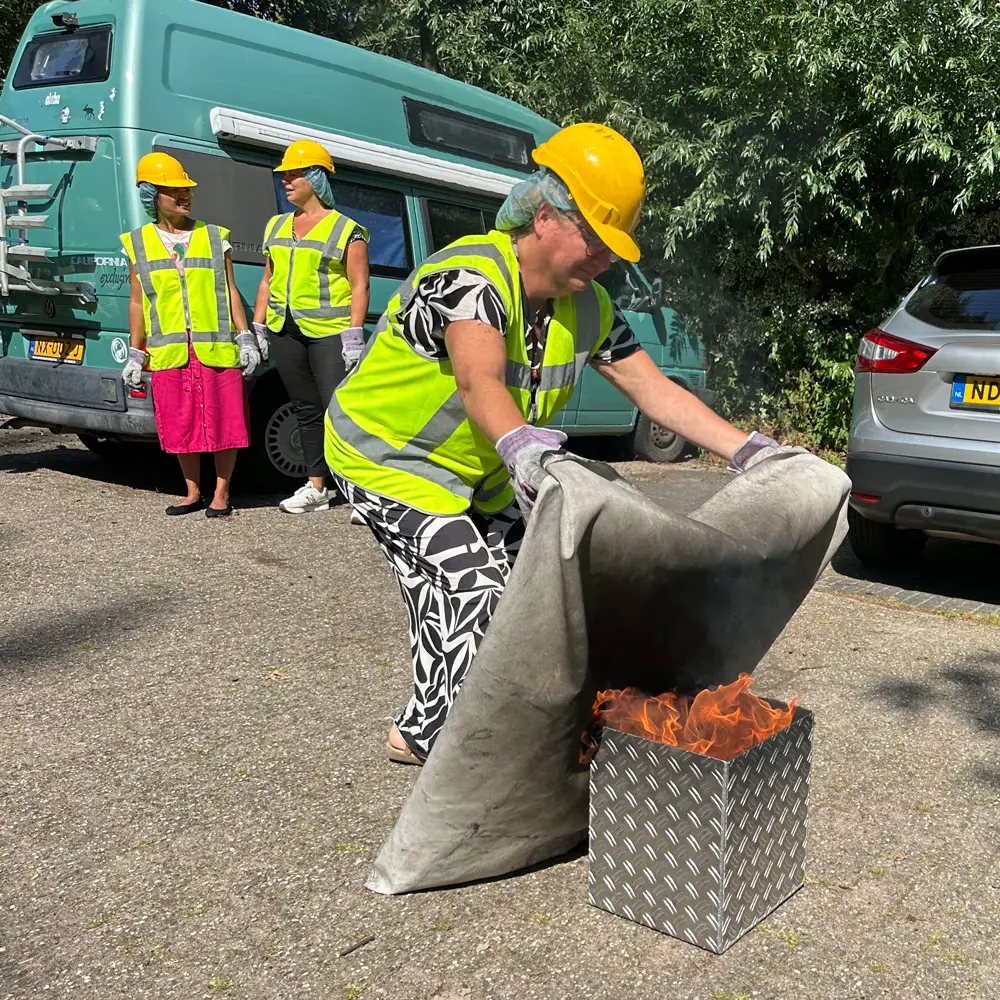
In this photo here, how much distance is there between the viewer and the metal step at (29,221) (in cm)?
723

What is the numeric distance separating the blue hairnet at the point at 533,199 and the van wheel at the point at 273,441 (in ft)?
16.3

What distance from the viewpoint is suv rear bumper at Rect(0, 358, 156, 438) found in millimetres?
7098

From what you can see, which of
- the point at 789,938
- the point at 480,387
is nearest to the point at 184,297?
the point at 480,387

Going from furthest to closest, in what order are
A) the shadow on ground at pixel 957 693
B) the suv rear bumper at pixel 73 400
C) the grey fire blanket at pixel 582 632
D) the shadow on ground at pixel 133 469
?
the shadow on ground at pixel 133 469 < the suv rear bumper at pixel 73 400 < the shadow on ground at pixel 957 693 < the grey fire blanket at pixel 582 632

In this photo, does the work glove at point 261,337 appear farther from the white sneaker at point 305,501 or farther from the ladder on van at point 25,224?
the ladder on van at point 25,224

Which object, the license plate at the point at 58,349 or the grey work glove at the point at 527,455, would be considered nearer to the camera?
the grey work glove at the point at 527,455

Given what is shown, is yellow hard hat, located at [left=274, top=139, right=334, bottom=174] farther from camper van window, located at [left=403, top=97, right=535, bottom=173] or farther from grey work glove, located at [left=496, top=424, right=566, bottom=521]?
grey work glove, located at [left=496, top=424, right=566, bottom=521]

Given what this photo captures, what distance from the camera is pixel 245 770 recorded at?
3576 millimetres

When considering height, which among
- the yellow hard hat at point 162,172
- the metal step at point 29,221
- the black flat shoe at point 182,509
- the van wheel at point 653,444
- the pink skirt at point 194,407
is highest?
the yellow hard hat at point 162,172

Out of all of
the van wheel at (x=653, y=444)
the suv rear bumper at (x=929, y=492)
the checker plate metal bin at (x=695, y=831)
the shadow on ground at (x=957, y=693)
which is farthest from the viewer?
the van wheel at (x=653, y=444)

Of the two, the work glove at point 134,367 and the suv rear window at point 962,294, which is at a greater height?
the suv rear window at point 962,294

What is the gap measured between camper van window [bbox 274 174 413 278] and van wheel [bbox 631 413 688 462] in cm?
310

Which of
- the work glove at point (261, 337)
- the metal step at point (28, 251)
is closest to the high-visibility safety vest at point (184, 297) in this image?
the work glove at point (261, 337)

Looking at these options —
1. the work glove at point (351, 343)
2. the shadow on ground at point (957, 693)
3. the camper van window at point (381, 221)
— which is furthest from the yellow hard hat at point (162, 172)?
the shadow on ground at point (957, 693)
